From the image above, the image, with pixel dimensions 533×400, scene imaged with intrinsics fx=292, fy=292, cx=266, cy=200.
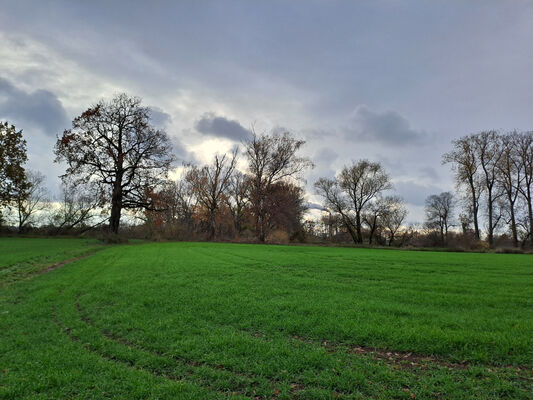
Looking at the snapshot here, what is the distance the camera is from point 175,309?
25.4 ft

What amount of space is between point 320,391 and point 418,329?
10.2 ft

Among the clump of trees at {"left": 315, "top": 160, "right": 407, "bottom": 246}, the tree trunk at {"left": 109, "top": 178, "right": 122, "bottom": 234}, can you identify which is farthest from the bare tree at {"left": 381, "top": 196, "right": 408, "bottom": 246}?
the tree trunk at {"left": 109, "top": 178, "right": 122, "bottom": 234}

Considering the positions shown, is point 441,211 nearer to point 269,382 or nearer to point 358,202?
point 358,202

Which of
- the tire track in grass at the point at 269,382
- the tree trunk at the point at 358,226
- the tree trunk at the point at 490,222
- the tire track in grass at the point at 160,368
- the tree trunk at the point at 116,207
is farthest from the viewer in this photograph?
the tree trunk at the point at 358,226

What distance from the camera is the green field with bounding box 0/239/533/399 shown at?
13.7ft

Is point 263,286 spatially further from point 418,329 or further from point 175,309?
point 418,329

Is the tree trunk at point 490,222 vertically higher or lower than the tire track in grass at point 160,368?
higher

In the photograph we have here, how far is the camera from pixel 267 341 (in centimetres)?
564

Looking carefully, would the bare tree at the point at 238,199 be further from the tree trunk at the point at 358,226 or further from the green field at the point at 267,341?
the green field at the point at 267,341

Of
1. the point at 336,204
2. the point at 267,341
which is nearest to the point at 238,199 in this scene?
the point at 336,204

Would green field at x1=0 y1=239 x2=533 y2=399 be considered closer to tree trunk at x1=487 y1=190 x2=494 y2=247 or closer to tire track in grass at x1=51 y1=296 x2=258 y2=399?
tire track in grass at x1=51 y1=296 x2=258 y2=399

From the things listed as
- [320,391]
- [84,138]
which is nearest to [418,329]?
[320,391]

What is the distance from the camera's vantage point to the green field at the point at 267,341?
4164 millimetres

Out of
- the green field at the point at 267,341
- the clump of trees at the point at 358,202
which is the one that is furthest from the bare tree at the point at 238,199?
the green field at the point at 267,341
